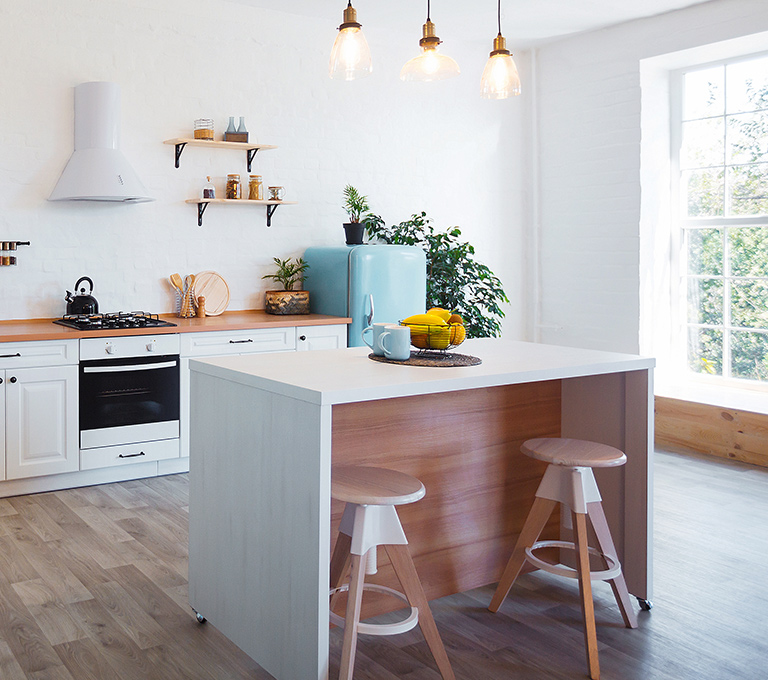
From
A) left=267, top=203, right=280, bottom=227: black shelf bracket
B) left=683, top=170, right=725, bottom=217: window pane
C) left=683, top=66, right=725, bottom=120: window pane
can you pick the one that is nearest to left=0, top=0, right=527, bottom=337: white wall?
left=267, top=203, right=280, bottom=227: black shelf bracket

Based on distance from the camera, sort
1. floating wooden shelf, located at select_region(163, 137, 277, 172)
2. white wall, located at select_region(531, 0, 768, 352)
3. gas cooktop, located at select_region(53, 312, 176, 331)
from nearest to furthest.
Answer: gas cooktop, located at select_region(53, 312, 176, 331), floating wooden shelf, located at select_region(163, 137, 277, 172), white wall, located at select_region(531, 0, 768, 352)

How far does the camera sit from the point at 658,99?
563cm

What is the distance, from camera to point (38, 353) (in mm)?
4000

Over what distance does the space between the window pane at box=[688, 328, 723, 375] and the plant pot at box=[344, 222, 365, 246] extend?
2449 millimetres

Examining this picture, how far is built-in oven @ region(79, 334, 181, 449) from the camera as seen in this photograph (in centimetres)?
417

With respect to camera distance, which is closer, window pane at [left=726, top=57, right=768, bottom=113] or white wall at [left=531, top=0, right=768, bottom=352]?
window pane at [left=726, top=57, right=768, bottom=113]

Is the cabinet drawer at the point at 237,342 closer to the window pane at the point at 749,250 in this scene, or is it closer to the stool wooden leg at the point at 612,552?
the stool wooden leg at the point at 612,552

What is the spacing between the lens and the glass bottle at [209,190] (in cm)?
496

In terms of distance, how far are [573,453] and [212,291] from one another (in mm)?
3194

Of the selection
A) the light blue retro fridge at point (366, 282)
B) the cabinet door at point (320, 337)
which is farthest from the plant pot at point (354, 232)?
the cabinet door at point (320, 337)

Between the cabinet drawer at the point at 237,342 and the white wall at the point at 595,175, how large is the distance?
2455 millimetres

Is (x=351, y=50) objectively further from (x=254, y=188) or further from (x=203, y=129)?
(x=254, y=188)

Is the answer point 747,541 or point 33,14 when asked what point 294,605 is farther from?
point 33,14

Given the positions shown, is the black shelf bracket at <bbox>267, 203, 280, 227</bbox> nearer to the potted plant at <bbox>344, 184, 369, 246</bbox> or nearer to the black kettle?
the potted plant at <bbox>344, 184, 369, 246</bbox>
